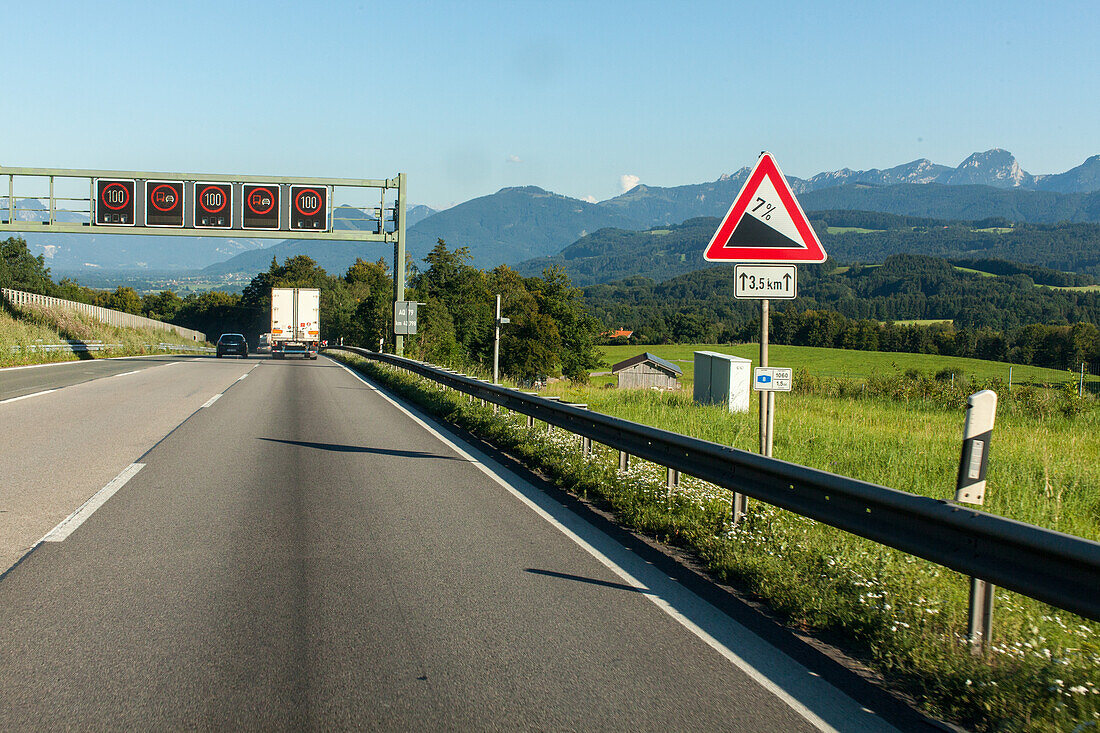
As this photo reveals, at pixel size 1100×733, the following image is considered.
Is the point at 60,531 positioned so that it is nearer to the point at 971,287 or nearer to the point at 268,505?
the point at 268,505

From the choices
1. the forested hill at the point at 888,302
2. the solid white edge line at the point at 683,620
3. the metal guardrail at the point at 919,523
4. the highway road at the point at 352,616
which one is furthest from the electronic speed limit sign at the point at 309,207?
the forested hill at the point at 888,302

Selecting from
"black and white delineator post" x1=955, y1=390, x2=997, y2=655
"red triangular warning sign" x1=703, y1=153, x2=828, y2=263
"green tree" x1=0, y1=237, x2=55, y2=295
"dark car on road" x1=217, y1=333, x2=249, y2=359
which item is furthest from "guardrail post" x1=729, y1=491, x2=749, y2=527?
"green tree" x1=0, y1=237, x2=55, y2=295

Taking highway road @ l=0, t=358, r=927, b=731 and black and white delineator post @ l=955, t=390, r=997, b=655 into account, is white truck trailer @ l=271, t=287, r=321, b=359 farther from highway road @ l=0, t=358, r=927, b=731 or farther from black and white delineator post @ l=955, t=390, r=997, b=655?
black and white delineator post @ l=955, t=390, r=997, b=655

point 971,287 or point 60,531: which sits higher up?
point 971,287

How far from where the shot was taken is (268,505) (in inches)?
326

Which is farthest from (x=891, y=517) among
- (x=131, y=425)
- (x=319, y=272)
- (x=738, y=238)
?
(x=319, y=272)

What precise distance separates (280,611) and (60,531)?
2.93 metres

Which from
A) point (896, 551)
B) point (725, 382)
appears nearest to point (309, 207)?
point (725, 382)

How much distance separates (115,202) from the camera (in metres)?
35.3

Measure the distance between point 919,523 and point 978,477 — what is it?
42 centimetres

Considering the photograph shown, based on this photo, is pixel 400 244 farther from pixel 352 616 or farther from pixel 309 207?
pixel 352 616

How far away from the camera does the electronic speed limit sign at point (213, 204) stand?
36.2m

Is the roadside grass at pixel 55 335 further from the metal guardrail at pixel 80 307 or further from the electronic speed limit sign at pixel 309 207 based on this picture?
the electronic speed limit sign at pixel 309 207

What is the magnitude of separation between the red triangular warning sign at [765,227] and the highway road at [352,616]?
106 inches
